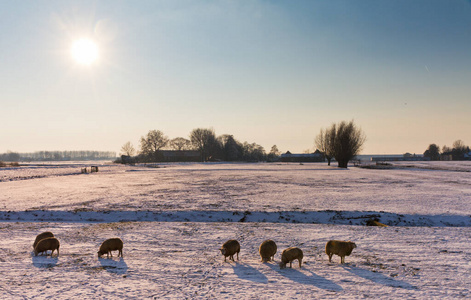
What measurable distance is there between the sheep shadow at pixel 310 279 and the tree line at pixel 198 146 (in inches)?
5355

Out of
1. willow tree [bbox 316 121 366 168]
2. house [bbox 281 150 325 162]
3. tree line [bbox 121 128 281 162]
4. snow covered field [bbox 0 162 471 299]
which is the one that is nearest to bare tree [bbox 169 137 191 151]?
tree line [bbox 121 128 281 162]

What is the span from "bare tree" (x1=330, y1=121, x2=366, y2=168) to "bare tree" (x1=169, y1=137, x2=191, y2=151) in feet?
306

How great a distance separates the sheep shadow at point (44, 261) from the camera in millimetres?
9742

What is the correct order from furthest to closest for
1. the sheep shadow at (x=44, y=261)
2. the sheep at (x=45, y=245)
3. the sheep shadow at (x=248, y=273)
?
the sheep at (x=45, y=245)
the sheep shadow at (x=44, y=261)
the sheep shadow at (x=248, y=273)

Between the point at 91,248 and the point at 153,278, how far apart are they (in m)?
4.33

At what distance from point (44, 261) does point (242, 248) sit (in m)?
6.78

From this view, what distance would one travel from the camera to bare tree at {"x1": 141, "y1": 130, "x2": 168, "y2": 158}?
5640 inches

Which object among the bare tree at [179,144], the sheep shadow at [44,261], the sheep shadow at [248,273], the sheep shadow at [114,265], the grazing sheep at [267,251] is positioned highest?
the bare tree at [179,144]

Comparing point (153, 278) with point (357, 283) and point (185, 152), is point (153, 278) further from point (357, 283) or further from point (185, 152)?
point (185, 152)

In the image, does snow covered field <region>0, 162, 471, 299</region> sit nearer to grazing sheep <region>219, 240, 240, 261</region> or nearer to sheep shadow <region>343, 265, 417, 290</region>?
sheep shadow <region>343, 265, 417, 290</region>

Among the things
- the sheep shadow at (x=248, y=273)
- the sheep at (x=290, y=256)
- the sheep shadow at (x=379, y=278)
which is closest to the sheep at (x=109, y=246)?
the sheep shadow at (x=248, y=273)

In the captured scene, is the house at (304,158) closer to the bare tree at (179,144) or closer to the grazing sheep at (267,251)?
the bare tree at (179,144)

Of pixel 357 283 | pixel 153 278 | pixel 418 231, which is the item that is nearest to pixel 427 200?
pixel 418 231

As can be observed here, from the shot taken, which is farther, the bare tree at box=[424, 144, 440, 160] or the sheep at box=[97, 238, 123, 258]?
the bare tree at box=[424, 144, 440, 160]
